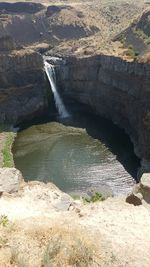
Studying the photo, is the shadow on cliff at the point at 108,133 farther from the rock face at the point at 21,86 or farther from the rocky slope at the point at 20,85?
the rocky slope at the point at 20,85

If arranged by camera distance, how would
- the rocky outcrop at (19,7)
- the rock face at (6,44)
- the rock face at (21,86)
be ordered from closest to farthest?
the rock face at (21,86), the rock face at (6,44), the rocky outcrop at (19,7)

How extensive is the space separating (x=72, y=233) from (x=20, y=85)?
54.5 meters

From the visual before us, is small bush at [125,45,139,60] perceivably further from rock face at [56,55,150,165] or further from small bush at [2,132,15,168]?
small bush at [2,132,15,168]

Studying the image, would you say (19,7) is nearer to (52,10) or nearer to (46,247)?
(52,10)

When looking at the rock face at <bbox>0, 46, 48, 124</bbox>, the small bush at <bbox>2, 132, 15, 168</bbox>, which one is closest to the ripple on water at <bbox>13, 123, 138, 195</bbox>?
the small bush at <bbox>2, 132, 15, 168</bbox>

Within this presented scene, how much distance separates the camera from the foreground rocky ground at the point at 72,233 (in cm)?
1261

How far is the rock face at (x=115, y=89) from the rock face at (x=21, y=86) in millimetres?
5148

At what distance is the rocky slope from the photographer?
64125 millimetres

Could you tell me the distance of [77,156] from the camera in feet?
163

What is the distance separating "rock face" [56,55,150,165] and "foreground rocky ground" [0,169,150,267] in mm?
29375

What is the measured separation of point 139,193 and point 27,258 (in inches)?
353

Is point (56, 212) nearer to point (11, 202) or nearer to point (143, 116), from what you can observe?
point (11, 202)

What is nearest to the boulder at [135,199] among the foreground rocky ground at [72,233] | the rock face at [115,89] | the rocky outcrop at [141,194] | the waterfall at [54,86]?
the rocky outcrop at [141,194]

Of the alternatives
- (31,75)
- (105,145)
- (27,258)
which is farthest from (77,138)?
(27,258)
